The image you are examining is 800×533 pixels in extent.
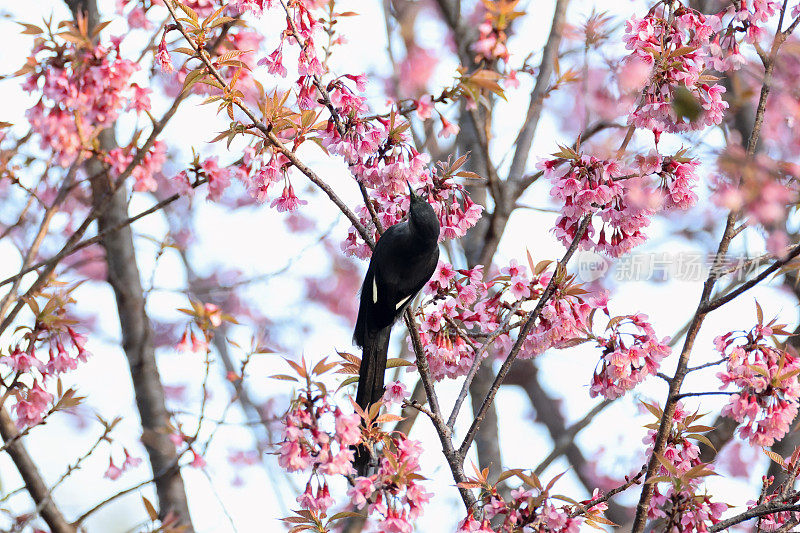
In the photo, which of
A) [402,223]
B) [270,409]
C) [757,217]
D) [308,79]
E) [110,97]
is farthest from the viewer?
[270,409]

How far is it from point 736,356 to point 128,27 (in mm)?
3464

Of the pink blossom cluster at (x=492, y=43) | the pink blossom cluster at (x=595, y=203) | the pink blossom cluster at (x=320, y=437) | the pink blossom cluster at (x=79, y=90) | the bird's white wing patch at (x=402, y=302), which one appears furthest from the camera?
the pink blossom cluster at (x=492, y=43)

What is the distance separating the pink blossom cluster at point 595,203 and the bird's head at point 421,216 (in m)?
0.38

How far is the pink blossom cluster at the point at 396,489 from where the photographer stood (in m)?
1.96

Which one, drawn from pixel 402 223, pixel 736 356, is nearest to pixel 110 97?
pixel 402 223

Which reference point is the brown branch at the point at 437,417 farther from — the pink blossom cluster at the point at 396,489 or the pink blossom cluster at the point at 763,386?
the pink blossom cluster at the point at 763,386

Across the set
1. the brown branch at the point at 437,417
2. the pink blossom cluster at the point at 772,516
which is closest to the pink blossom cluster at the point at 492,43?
the brown branch at the point at 437,417

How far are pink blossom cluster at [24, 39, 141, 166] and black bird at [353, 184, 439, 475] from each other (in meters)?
1.48

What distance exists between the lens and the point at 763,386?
2.14 m

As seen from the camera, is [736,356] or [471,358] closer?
[736,356]

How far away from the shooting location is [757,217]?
54.2 inches

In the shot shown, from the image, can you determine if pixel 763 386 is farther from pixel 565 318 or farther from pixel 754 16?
pixel 754 16

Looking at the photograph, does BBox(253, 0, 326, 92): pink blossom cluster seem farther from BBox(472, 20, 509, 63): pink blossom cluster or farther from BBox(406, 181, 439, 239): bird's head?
BBox(472, 20, 509, 63): pink blossom cluster

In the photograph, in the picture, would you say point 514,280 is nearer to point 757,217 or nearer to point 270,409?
point 757,217
